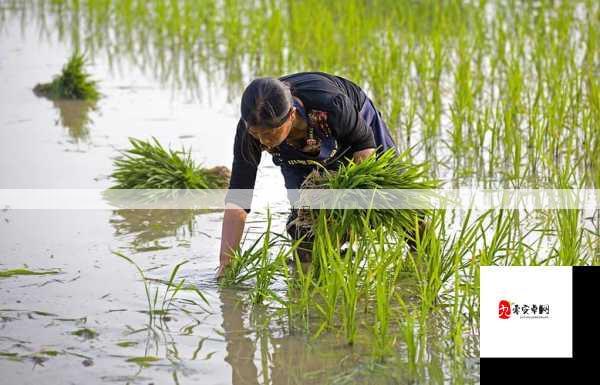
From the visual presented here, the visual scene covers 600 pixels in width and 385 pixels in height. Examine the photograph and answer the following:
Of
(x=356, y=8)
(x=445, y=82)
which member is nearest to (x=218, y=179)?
(x=445, y=82)

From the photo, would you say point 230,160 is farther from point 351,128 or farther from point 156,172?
point 351,128

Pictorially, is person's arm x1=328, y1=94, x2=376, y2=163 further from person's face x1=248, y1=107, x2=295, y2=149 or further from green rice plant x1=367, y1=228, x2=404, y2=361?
green rice plant x1=367, y1=228, x2=404, y2=361

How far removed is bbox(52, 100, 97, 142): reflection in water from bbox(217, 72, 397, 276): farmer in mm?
2636

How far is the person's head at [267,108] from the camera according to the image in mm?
3211

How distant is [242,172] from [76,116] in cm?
319

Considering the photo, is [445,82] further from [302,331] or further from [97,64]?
[302,331]

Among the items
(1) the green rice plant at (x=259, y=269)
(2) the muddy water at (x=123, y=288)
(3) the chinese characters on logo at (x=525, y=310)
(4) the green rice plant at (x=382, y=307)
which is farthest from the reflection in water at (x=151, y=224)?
(3) the chinese characters on logo at (x=525, y=310)

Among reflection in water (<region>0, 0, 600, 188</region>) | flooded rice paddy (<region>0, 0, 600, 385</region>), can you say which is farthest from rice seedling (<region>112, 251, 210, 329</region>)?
reflection in water (<region>0, 0, 600, 188</region>)

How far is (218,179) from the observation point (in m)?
5.03

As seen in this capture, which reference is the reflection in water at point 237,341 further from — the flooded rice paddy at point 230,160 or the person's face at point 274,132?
the person's face at point 274,132

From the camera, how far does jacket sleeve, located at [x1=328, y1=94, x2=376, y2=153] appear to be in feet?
11.4

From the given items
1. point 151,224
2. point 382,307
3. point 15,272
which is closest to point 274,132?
point 382,307

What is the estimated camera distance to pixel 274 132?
3271mm

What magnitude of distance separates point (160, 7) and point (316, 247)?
18.6 ft
